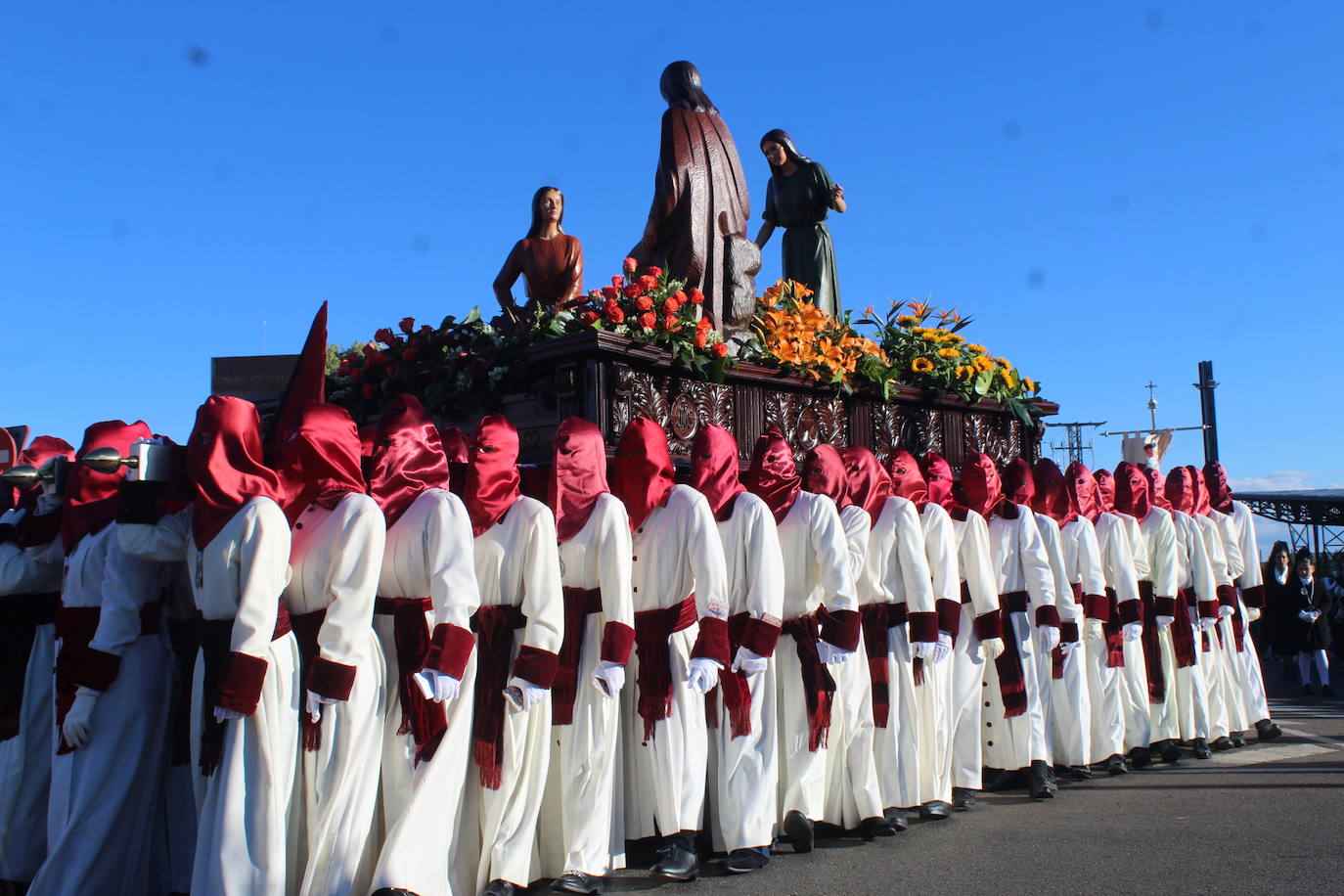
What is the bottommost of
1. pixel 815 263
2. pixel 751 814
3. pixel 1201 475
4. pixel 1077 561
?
pixel 751 814

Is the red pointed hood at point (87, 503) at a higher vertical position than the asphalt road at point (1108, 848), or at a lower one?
higher

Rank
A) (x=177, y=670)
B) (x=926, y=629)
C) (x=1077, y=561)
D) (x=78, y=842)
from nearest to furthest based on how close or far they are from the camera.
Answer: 1. (x=78, y=842)
2. (x=177, y=670)
3. (x=926, y=629)
4. (x=1077, y=561)

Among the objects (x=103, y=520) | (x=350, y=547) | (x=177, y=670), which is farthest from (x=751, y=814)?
(x=103, y=520)

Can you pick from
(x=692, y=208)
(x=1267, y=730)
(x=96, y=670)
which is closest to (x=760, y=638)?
(x=96, y=670)

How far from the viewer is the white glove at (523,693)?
457 cm

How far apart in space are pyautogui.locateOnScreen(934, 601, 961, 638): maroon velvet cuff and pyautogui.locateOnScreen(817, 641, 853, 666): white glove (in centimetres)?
101

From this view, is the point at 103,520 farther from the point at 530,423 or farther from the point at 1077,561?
the point at 1077,561

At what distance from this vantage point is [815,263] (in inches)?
387

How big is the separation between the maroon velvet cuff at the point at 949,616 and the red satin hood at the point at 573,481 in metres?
2.29

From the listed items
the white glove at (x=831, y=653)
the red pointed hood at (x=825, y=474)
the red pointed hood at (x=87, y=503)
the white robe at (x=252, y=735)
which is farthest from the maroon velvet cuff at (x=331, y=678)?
the red pointed hood at (x=825, y=474)

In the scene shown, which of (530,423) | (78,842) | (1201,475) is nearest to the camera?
(78,842)

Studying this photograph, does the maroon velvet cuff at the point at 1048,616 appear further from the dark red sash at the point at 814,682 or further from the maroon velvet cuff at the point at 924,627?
the dark red sash at the point at 814,682

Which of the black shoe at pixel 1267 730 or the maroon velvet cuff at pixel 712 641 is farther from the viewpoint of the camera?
the black shoe at pixel 1267 730

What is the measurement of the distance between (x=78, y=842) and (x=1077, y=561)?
6227 mm
